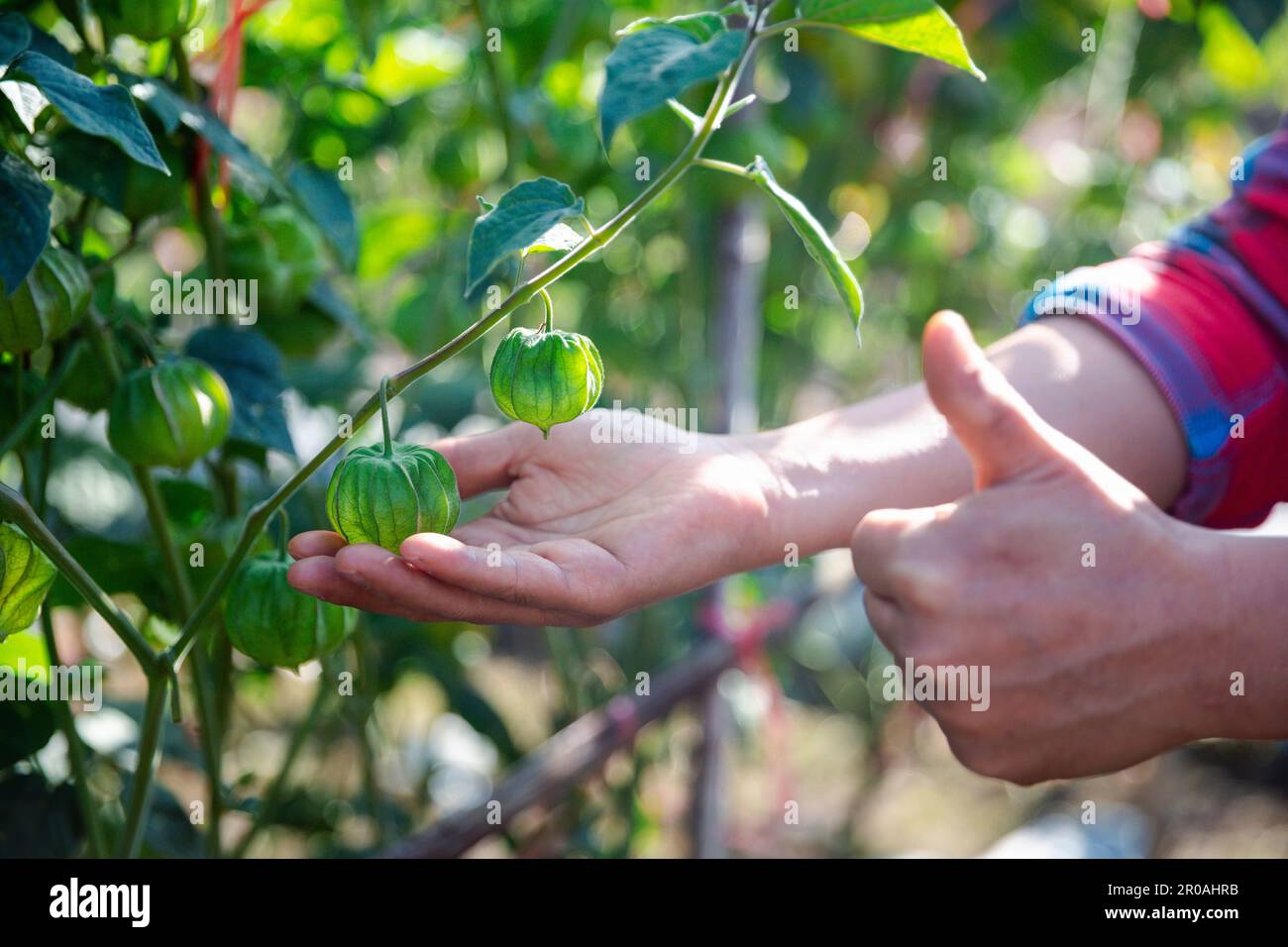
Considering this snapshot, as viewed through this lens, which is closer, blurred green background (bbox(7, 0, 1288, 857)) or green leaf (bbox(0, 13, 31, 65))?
green leaf (bbox(0, 13, 31, 65))

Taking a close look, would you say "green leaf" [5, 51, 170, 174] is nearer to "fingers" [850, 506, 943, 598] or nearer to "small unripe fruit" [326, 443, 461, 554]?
"small unripe fruit" [326, 443, 461, 554]

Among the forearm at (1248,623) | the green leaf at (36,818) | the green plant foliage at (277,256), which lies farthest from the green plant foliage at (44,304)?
the forearm at (1248,623)

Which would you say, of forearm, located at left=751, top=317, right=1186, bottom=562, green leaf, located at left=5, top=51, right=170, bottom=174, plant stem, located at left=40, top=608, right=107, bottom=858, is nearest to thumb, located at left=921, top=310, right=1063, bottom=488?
forearm, located at left=751, top=317, right=1186, bottom=562

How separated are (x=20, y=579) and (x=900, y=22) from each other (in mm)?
428

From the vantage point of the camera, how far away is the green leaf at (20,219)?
0.41m

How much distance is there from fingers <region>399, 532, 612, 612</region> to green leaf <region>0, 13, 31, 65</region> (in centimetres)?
23

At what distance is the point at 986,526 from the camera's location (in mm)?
581

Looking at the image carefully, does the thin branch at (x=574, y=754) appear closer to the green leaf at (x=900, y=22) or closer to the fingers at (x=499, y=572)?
the fingers at (x=499, y=572)

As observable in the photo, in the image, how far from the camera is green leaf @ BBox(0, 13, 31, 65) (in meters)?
0.42

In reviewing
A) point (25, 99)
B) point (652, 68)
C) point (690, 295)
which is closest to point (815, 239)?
point (652, 68)

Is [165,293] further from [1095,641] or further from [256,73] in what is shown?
[1095,641]

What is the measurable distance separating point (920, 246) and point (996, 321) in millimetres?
393

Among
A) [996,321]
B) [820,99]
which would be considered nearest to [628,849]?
[820,99]

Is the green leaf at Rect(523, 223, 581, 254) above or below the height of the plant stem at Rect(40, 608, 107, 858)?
above
